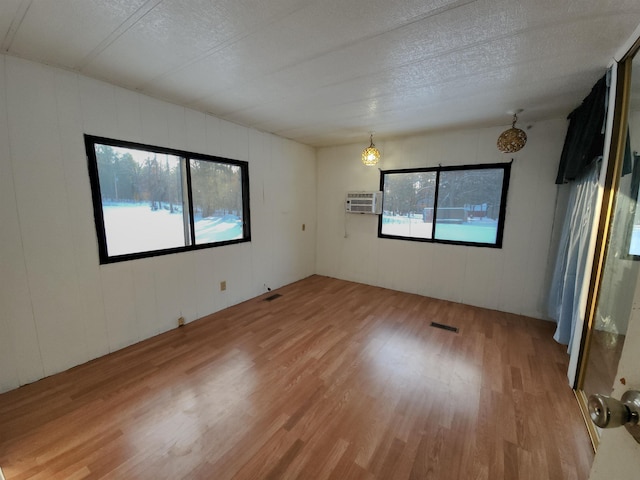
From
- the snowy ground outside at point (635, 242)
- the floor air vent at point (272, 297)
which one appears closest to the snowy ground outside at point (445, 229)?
the snowy ground outside at point (635, 242)

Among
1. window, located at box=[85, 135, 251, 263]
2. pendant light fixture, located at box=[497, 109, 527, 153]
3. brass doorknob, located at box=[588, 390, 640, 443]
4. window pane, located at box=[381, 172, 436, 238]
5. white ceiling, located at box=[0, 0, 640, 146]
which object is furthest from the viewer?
window pane, located at box=[381, 172, 436, 238]

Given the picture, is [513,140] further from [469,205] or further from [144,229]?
[144,229]

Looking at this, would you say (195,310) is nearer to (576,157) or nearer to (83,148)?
(83,148)

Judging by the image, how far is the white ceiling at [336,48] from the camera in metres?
1.37

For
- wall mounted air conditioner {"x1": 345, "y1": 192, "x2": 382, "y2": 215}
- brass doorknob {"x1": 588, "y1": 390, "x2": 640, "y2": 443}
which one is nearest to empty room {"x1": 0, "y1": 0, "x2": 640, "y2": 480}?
brass doorknob {"x1": 588, "y1": 390, "x2": 640, "y2": 443}

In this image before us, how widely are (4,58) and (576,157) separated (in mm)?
4681

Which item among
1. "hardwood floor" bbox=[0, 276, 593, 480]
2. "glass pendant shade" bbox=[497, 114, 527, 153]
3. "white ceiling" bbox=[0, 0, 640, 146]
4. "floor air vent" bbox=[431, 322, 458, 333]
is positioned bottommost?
"hardwood floor" bbox=[0, 276, 593, 480]

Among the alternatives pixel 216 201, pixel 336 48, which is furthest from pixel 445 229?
pixel 216 201

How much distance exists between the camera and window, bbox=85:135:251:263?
2.33m

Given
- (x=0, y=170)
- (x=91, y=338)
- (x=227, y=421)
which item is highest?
(x=0, y=170)

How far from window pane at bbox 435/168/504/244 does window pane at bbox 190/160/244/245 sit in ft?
9.42

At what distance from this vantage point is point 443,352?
252cm

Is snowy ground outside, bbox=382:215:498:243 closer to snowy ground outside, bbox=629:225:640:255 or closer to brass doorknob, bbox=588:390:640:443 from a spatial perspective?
snowy ground outside, bbox=629:225:640:255

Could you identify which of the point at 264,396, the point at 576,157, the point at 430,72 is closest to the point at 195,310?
the point at 264,396
